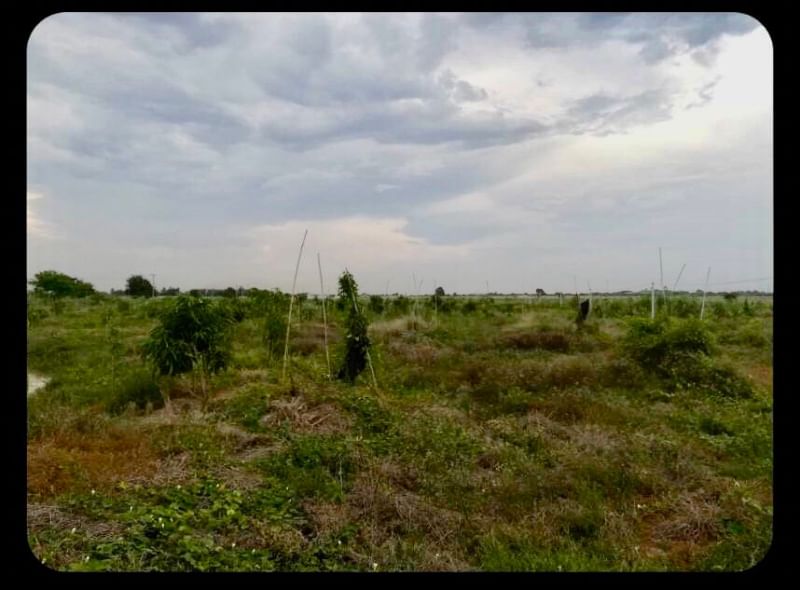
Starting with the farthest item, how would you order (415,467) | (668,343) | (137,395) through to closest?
(668,343) → (137,395) → (415,467)

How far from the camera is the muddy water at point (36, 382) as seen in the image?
649 cm

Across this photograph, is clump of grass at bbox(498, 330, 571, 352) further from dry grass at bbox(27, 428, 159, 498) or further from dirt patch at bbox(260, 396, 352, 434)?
dry grass at bbox(27, 428, 159, 498)

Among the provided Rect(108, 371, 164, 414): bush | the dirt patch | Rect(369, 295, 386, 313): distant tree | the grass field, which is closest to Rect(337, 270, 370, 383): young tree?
the grass field

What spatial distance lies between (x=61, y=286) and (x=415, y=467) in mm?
18426

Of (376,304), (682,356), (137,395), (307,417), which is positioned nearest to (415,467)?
(307,417)

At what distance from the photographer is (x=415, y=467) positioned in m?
3.61

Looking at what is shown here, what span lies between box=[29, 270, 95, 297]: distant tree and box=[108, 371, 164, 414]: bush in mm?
12261

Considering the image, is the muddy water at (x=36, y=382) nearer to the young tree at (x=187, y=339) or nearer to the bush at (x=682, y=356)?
the young tree at (x=187, y=339)

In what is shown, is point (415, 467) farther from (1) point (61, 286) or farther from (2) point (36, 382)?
(1) point (61, 286)

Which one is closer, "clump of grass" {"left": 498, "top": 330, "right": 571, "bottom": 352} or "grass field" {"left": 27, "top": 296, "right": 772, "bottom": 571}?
"grass field" {"left": 27, "top": 296, "right": 772, "bottom": 571}

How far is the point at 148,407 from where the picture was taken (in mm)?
5102

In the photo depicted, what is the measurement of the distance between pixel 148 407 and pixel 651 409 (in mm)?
5244

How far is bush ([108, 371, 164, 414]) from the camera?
5.24m

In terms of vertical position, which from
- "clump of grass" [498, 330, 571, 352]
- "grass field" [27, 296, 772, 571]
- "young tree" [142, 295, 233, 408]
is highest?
"young tree" [142, 295, 233, 408]
